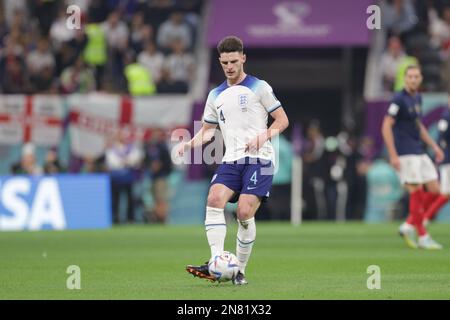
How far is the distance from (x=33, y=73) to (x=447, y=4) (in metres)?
9.69

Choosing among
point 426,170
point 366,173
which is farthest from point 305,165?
point 426,170

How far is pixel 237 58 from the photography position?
11523 millimetres

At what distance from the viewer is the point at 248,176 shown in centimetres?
1164

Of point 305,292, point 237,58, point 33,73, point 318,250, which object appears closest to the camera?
point 305,292

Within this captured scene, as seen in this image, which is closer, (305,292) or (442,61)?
(305,292)

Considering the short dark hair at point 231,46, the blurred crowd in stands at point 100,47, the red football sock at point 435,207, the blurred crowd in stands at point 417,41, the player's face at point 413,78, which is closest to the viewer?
the short dark hair at point 231,46

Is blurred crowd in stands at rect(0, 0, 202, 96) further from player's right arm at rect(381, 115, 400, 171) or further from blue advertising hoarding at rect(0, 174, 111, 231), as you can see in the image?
player's right arm at rect(381, 115, 400, 171)

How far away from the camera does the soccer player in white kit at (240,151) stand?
11.6m

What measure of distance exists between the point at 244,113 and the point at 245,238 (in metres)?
1.20

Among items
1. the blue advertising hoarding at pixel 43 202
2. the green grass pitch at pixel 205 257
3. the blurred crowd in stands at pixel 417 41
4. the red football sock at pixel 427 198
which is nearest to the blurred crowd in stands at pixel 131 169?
the blue advertising hoarding at pixel 43 202

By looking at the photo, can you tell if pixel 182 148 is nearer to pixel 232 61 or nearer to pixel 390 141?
pixel 232 61

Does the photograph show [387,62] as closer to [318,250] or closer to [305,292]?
[318,250]

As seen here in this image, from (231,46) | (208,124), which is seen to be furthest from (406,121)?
(231,46)

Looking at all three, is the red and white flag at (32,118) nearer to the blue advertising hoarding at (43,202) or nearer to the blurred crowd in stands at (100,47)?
the blurred crowd in stands at (100,47)
